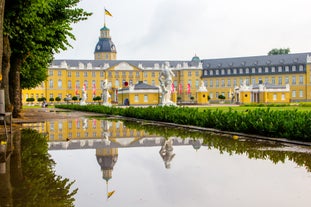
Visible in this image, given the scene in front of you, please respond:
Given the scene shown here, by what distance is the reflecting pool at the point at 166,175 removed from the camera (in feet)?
18.6

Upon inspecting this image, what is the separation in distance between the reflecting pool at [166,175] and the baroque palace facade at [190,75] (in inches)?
3419

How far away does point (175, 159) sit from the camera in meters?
9.12

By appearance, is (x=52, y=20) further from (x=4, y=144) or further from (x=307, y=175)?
(x=307, y=175)

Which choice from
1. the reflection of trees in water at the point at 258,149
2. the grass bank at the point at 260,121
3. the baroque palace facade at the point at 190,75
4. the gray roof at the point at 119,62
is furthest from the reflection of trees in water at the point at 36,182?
the gray roof at the point at 119,62

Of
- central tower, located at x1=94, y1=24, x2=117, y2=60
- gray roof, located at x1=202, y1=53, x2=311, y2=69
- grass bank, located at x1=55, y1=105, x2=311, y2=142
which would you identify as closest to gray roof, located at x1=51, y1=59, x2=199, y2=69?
gray roof, located at x1=202, y1=53, x2=311, y2=69

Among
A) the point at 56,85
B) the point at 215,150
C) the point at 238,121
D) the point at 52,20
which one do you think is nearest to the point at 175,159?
the point at 215,150

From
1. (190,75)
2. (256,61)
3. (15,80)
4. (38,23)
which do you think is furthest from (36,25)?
(190,75)

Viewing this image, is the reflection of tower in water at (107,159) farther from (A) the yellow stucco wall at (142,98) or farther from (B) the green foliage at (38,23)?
(A) the yellow stucco wall at (142,98)

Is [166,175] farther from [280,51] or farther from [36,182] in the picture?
[280,51]

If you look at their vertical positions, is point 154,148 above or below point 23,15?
below

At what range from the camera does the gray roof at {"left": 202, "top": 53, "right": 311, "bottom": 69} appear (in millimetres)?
98188

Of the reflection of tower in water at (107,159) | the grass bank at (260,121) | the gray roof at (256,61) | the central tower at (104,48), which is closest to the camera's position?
the reflection of tower in water at (107,159)

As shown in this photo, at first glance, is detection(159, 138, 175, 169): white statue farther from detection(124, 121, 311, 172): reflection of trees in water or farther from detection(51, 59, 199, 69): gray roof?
detection(51, 59, 199, 69): gray roof

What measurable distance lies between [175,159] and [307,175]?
2826 mm
